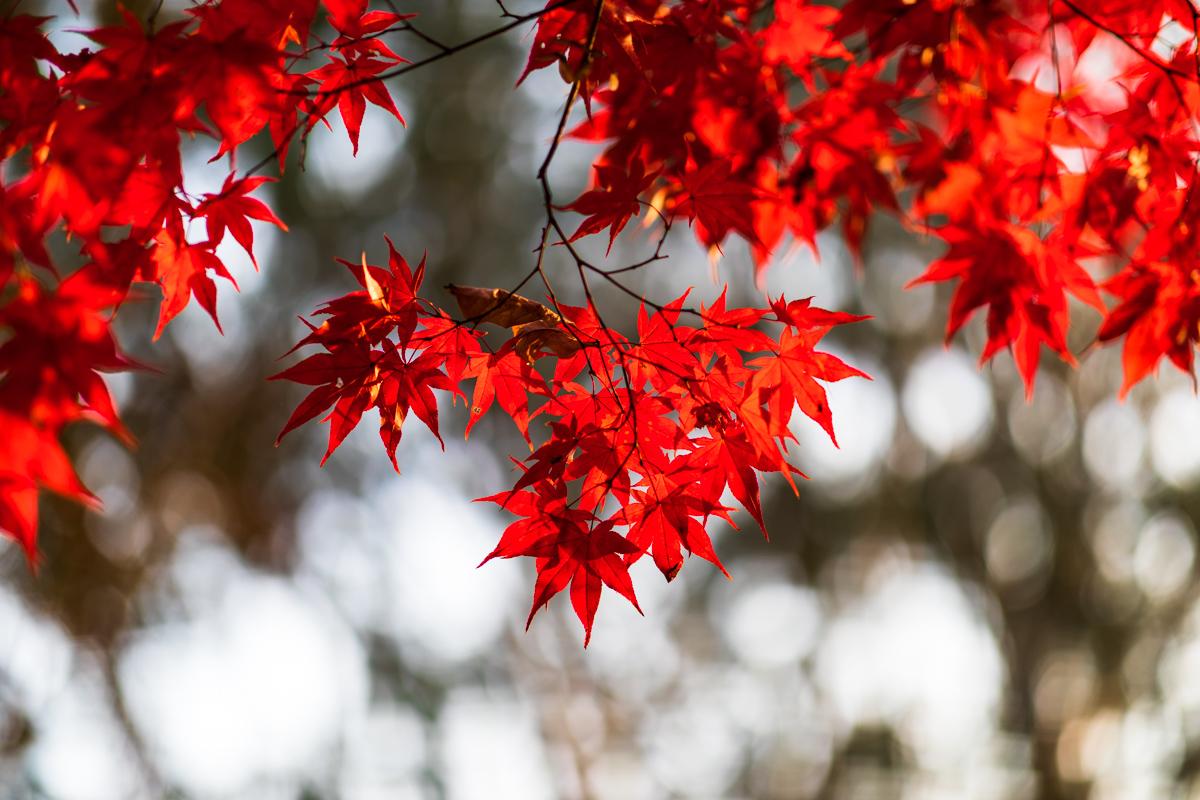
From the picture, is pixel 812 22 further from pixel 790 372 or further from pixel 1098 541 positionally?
pixel 1098 541

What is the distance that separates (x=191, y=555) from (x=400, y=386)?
472 centimetres

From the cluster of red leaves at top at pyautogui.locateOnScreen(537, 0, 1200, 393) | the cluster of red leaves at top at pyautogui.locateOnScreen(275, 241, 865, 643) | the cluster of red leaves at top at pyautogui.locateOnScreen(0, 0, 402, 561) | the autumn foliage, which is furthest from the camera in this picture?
the cluster of red leaves at top at pyautogui.locateOnScreen(537, 0, 1200, 393)

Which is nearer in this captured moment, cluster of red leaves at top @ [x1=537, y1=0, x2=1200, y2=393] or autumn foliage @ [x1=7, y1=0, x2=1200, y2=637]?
autumn foliage @ [x1=7, y1=0, x2=1200, y2=637]

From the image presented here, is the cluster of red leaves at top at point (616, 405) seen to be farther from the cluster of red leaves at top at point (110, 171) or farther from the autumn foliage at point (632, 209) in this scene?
the cluster of red leaves at top at point (110, 171)

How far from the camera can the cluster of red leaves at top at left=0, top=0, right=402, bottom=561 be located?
0.76 m

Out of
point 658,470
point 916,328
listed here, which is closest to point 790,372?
point 658,470

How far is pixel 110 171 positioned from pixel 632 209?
1.82 feet

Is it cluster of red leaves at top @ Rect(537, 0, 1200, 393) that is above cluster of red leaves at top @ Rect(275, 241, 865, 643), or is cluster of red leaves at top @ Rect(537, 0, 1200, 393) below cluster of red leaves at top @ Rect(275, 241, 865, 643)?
above

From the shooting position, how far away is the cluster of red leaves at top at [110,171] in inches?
29.9

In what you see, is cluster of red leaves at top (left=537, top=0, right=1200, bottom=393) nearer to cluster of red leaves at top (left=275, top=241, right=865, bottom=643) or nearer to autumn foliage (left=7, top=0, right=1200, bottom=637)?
autumn foliage (left=7, top=0, right=1200, bottom=637)

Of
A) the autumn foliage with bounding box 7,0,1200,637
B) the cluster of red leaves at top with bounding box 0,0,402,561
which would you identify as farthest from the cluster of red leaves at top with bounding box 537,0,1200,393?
the cluster of red leaves at top with bounding box 0,0,402,561

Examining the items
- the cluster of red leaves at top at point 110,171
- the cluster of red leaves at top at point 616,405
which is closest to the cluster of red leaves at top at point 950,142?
the cluster of red leaves at top at point 616,405

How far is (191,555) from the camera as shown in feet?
17.5

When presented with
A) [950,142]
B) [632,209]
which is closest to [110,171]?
[632,209]
